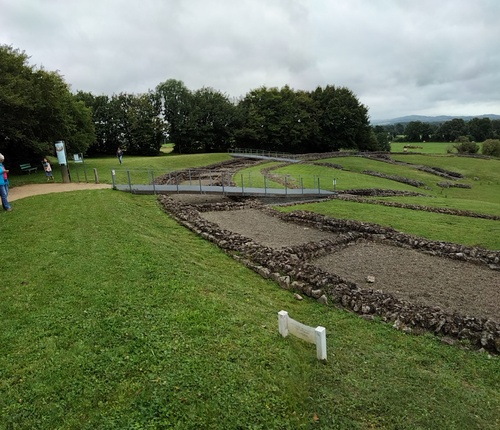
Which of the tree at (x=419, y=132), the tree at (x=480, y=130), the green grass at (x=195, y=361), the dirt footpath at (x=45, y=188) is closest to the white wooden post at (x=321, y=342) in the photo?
the green grass at (x=195, y=361)

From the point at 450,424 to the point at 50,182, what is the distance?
2757cm

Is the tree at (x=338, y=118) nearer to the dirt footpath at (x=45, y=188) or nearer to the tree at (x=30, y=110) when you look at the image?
the tree at (x=30, y=110)

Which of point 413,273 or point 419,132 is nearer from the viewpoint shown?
point 413,273

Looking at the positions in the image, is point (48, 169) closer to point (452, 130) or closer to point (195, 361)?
point (195, 361)

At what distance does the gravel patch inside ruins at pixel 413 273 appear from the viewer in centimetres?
1012

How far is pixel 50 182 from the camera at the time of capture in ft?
82.8

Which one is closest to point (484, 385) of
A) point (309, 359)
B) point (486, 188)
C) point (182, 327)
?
point (309, 359)

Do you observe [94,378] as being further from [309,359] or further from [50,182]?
[50,182]

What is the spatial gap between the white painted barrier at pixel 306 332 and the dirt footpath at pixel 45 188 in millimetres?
19046

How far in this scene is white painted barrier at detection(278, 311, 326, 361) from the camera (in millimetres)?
6602

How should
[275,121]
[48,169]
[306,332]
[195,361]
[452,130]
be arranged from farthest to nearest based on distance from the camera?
[452,130]
[275,121]
[48,169]
[306,332]
[195,361]

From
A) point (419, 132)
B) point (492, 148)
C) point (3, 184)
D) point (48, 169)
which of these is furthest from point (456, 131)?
point (3, 184)

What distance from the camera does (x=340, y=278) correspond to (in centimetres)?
1080

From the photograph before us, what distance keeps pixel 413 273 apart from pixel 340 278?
3.35 meters
